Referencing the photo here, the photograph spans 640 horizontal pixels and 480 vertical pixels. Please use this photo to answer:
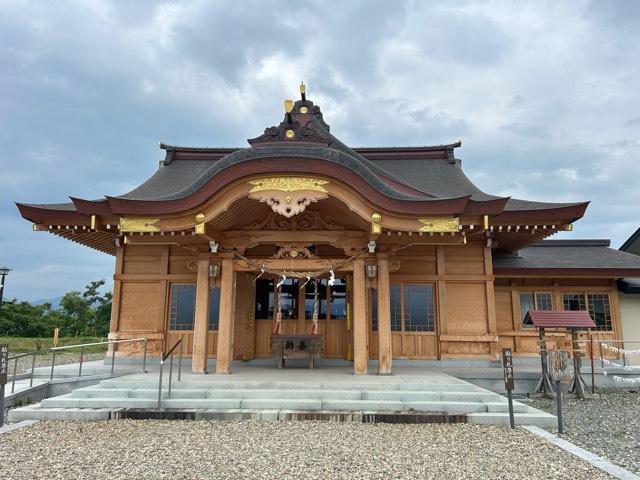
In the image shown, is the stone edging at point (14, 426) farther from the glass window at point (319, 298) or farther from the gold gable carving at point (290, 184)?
the glass window at point (319, 298)

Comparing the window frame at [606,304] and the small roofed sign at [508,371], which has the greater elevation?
the window frame at [606,304]

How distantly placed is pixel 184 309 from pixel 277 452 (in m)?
6.60

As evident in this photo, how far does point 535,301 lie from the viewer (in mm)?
11914

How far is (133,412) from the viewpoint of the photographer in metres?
6.60

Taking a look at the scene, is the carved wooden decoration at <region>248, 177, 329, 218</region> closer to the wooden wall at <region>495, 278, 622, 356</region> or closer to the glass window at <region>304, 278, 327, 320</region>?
the glass window at <region>304, 278, 327, 320</region>

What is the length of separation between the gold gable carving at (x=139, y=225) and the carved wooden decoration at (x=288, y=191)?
2132mm

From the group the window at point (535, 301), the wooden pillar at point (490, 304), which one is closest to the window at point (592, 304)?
the window at point (535, 301)

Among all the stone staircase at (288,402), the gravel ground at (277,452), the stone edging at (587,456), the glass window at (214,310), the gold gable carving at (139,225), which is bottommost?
the gravel ground at (277,452)

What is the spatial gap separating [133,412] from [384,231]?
544 cm

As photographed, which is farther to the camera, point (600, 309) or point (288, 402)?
point (600, 309)

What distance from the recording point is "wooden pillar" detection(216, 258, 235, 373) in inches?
345

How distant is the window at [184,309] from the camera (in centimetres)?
1080

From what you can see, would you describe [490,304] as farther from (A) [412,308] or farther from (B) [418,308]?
(A) [412,308]

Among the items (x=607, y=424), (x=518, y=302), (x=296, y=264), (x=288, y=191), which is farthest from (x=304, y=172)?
(x=518, y=302)
